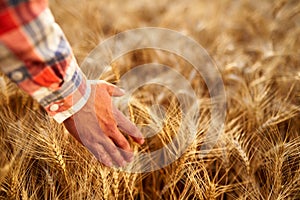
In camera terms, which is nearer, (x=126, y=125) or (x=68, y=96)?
(x=68, y=96)

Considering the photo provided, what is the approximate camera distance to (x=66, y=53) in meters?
0.86

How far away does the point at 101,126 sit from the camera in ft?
3.33

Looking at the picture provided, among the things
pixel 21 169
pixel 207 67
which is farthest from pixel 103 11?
pixel 21 169

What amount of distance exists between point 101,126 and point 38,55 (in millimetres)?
298

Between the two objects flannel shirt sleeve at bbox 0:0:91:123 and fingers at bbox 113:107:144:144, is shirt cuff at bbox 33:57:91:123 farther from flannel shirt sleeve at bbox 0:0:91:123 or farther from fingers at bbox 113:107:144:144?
fingers at bbox 113:107:144:144

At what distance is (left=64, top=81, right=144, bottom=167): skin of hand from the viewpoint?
990 mm

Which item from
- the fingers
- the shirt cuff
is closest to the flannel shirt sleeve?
the shirt cuff

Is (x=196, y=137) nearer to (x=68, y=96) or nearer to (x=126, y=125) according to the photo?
(x=126, y=125)

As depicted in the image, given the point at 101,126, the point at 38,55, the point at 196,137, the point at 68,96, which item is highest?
the point at 38,55

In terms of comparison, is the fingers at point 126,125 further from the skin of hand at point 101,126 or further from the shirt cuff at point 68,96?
the shirt cuff at point 68,96

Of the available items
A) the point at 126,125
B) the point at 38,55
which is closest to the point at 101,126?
the point at 126,125

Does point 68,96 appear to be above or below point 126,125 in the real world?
above

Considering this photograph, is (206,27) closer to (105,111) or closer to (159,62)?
(159,62)

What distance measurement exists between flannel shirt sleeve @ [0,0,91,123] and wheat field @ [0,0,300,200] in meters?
0.17
